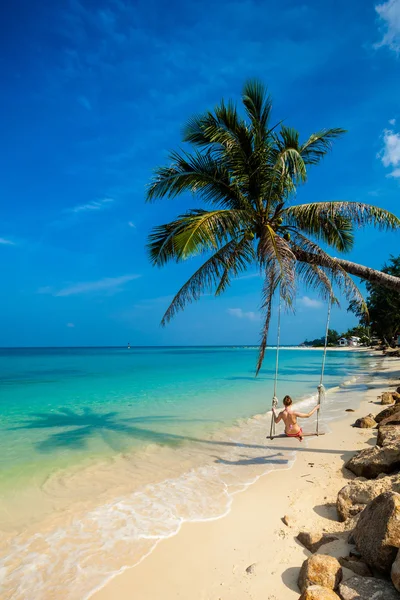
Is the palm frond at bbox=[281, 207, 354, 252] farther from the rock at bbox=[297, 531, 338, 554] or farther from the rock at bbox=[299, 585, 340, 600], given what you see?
the rock at bbox=[299, 585, 340, 600]

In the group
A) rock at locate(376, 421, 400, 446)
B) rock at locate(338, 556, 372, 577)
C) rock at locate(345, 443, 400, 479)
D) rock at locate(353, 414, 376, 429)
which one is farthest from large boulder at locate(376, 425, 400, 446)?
rock at locate(338, 556, 372, 577)

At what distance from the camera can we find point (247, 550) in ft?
12.2

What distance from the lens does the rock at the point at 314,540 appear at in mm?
3518

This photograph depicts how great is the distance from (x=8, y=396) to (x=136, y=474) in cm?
1389

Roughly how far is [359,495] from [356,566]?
1.37m

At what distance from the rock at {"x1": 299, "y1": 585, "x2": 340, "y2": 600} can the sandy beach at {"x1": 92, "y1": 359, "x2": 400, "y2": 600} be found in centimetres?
37

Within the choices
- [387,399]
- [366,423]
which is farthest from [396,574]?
[387,399]

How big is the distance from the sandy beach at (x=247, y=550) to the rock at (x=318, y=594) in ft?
1.21

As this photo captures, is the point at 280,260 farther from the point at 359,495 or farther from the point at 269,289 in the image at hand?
the point at 359,495

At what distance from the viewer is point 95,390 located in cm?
1956

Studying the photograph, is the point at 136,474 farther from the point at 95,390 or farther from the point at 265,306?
the point at 95,390

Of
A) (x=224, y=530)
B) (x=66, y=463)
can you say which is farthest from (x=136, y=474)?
(x=224, y=530)

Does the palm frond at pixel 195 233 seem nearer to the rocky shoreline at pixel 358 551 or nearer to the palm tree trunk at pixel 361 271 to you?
the palm tree trunk at pixel 361 271

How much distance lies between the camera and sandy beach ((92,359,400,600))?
315cm
